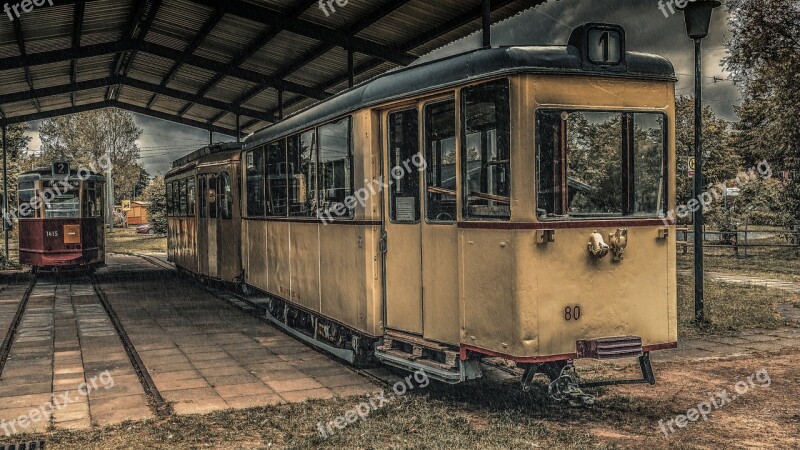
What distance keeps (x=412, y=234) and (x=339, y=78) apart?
12.0 meters

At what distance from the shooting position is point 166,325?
1219 cm

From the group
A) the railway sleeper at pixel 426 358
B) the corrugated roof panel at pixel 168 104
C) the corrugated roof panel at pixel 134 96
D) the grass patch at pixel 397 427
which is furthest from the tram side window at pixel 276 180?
the corrugated roof panel at pixel 168 104

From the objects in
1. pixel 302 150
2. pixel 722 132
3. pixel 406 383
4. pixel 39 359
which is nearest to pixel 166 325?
pixel 39 359

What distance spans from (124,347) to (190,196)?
27.2ft

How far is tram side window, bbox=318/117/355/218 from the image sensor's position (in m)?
8.34

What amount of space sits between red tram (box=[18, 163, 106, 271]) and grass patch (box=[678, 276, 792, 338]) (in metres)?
15.5

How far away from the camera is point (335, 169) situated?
8703 millimetres

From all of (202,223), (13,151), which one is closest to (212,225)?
(202,223)

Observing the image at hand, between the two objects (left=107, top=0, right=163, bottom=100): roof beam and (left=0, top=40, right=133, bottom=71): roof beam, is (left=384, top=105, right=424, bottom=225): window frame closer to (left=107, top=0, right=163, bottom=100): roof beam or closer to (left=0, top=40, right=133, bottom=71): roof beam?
(left=107, top=0, right=163, bottom=100): roof beam

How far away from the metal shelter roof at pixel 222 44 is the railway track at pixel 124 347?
5.02 metres

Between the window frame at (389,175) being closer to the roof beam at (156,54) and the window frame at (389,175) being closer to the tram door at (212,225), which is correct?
the tram door at (212,225)

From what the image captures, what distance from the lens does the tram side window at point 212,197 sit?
15656 millimetres

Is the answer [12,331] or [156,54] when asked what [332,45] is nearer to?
[156,54]

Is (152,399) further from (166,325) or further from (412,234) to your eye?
(166,325)
